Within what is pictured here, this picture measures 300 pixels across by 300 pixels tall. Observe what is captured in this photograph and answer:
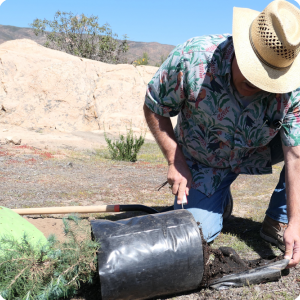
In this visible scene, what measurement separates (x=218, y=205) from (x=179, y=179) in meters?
0.62

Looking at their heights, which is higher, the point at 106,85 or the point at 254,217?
the point at 106,85

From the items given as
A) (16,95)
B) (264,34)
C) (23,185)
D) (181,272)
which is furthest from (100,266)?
(16,95)

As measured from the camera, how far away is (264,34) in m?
1.85

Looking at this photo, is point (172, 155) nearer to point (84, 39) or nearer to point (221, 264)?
point (221, 264)

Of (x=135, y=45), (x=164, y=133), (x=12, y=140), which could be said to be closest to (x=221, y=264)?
(x=164, y=133)

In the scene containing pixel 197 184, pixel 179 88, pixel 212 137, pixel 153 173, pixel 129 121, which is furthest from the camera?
pixel 129 121

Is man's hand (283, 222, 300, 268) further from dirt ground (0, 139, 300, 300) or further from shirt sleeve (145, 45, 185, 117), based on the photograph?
shirt sleeve (145, 45, 185, 117)

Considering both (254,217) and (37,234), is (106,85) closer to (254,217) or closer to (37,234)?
(254,217)

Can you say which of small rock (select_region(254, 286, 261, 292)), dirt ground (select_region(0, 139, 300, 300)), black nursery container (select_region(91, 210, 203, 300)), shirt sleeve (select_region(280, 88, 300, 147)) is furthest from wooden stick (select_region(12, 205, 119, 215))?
shirt sleeve (select_region(280, 88, 300, 147))

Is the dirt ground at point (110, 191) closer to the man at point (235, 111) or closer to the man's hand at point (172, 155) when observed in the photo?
the man at point (235, 111)

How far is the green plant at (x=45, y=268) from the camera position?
165 cm

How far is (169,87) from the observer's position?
2.38 metres

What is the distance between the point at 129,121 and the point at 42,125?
2699 millimetres

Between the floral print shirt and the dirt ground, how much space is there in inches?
32.2
